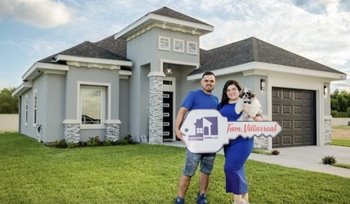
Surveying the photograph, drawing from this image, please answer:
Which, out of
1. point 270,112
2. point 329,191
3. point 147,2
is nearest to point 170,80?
point 147,2

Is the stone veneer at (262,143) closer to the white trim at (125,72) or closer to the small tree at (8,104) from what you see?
the white trim at (125,72)

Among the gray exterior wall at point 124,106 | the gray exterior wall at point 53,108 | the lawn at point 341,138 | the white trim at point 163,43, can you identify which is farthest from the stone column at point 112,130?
the lawn at point 341,138

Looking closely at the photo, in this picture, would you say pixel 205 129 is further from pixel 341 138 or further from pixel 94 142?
pixel 341 138

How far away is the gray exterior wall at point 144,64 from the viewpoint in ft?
42.9

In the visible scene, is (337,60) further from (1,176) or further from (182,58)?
(1,176)

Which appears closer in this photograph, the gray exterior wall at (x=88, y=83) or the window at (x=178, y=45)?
the gray exterior wall at (x=88, y=83)

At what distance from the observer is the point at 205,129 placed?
149 inches

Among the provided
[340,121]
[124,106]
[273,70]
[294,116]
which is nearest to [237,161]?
[273,70]

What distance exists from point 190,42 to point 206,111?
10436 mm

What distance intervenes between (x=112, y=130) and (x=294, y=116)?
7.56 meters

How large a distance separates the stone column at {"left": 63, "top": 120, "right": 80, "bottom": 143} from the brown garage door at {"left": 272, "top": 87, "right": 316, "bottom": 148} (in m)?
7.81

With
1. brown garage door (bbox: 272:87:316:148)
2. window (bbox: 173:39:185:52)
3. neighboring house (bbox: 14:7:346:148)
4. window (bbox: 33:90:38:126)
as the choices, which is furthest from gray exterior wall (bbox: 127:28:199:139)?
window (bbox: 33:90:38:126)

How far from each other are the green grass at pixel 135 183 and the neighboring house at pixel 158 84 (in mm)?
4738

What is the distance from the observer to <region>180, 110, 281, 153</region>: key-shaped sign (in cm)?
369
